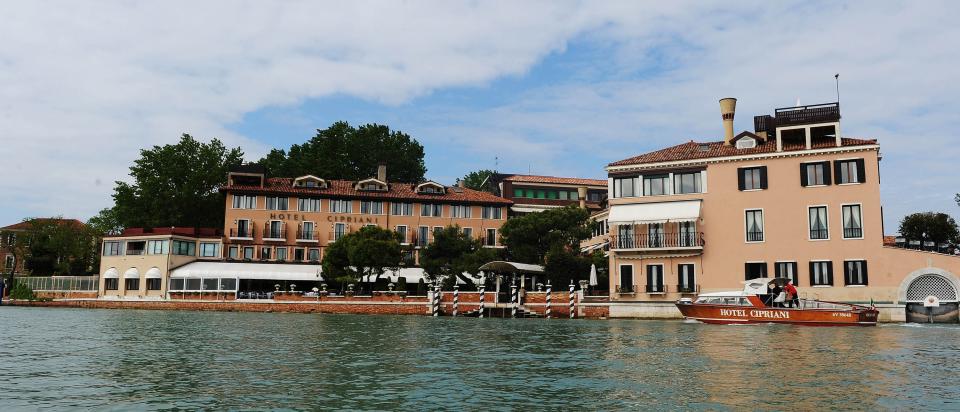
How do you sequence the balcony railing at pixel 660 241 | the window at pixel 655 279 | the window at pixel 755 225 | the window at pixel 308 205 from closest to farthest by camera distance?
the window at pixel 755 225 < the balcony railing at pixel 660 241 < the window at pixel 655 279 < the window at pixel 308 205

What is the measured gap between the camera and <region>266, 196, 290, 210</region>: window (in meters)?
62.2

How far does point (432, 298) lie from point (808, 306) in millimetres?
21339

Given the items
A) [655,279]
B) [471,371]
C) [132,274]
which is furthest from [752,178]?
[132,274]

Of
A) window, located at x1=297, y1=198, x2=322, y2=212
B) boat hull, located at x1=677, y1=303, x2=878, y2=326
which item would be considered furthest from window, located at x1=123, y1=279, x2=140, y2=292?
boat hull, located at x1=677, y1=303, x2=878, y2=326

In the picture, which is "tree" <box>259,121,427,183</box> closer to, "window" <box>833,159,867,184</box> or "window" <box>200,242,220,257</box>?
"window" <box>200,242,220,257</box>

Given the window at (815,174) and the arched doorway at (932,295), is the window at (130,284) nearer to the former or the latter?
the window at (815,174)

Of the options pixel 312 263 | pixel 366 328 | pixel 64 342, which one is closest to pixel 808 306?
pixel 366 328

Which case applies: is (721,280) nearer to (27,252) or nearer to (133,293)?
(133,293)

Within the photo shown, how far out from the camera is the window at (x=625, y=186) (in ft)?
154

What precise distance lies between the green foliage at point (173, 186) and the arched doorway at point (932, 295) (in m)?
50.7

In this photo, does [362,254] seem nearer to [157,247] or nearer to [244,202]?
[244,202]

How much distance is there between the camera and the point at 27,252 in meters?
77.8

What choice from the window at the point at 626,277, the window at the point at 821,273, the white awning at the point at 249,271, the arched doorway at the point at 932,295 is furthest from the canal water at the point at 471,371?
the white awning at the point at 249,271

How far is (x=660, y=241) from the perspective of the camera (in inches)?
1794
